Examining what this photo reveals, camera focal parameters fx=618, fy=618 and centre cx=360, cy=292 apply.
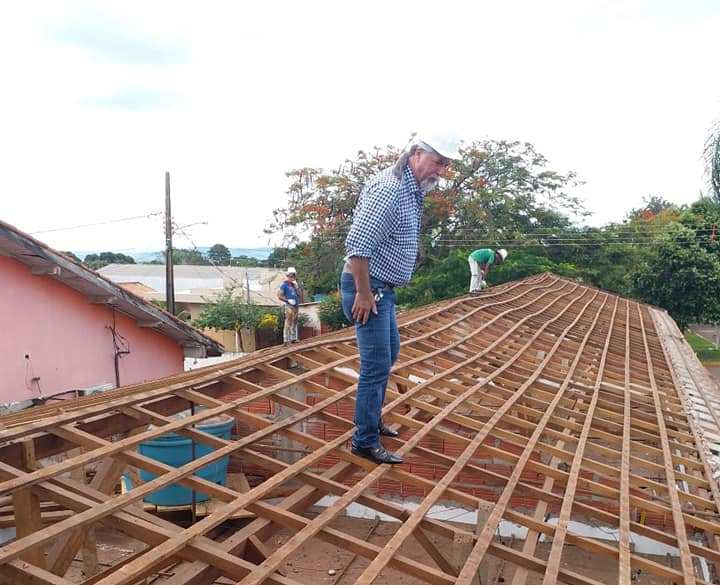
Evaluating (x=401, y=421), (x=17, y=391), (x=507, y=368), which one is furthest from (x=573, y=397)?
(x=17, y=391)

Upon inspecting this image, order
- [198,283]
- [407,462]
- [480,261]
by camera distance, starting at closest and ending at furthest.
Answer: [407,462] → [480,261] → [198,283]

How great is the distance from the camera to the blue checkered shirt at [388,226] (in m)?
2.52

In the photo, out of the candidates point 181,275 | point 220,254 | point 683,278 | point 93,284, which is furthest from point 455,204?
point 220,254

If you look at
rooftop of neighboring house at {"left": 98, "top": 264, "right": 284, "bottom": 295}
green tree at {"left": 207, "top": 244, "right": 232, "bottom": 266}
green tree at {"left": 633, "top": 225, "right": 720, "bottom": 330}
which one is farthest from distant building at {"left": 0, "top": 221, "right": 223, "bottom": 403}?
green tree at {"left": 207, "top": 244, "right": 232, "bottom": 266}

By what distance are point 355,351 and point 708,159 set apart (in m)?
13.9

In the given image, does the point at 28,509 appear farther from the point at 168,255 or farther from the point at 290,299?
the point at 168,255

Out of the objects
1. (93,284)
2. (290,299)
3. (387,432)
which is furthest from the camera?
(290,299)

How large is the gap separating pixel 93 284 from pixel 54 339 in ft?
2.75

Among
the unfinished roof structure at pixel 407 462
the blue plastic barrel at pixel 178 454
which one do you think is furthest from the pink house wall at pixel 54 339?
the unfinished roof structure at pixel 407 462

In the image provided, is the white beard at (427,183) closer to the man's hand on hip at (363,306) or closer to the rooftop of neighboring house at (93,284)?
the man's hand on hip at (363,306)

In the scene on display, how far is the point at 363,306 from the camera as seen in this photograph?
255 centimetres

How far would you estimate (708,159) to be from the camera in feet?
49.1

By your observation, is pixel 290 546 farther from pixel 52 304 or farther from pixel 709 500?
pixel 52 304

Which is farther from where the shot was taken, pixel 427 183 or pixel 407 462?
pixel 407 462
